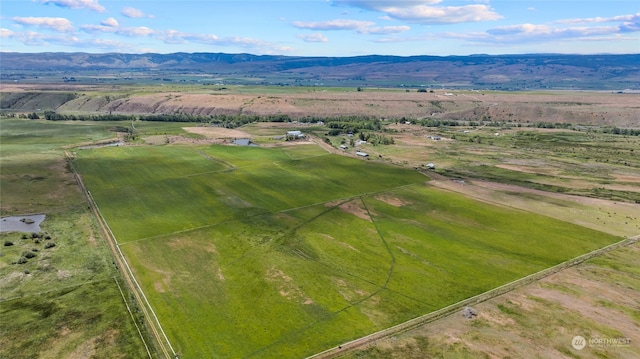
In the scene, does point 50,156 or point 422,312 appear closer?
point 422,312

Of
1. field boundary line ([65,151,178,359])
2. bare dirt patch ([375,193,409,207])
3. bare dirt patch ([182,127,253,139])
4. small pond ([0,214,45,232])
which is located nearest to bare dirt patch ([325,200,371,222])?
bare dirt patch ([375,193,409,207])

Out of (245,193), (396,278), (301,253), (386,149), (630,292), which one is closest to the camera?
(630,292)

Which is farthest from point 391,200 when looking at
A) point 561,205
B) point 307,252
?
point 561,205

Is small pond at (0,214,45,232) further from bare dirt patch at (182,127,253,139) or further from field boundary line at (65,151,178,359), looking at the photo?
bare dirt patch at (182,127,253,139)

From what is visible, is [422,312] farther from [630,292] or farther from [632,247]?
[632,247]

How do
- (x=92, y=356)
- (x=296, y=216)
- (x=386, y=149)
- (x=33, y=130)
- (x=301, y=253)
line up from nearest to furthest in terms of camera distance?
(x=92, y=356) < (x=301, y=253) < (x=296, y=216) < (x=386, y=149) < (x=33, y=130)

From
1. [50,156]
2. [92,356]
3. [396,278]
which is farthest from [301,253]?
[50,156]
